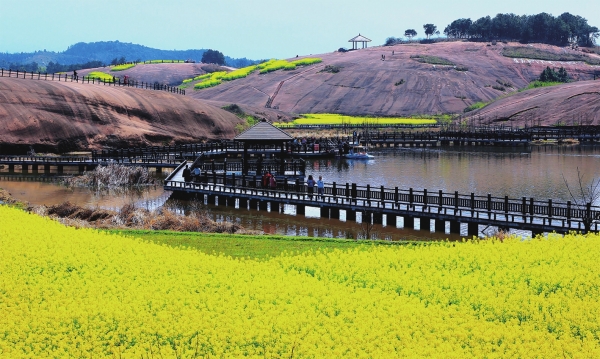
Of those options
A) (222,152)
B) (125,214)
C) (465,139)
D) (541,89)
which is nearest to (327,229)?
(125,214)

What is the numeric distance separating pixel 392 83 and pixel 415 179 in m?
91.0

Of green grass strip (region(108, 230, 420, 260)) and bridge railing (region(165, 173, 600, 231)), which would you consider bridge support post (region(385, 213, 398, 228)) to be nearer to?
bridge railing (region(165, 173, 600, 231))

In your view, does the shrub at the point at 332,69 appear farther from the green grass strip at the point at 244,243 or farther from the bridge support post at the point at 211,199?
the green grass strip at the point at 244,243

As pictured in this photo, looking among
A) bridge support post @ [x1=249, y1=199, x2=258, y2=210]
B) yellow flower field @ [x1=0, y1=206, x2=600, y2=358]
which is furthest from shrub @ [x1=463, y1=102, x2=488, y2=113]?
yellow flower field @ [x1=0, y1=206, x2=600, y2=358]

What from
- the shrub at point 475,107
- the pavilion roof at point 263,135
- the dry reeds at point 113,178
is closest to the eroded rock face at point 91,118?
the dry reeds at point 113,178

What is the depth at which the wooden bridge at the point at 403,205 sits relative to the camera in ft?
105

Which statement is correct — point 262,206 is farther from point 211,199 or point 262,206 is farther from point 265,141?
point 265,141

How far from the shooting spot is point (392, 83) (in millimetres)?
147125

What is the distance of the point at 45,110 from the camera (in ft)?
246

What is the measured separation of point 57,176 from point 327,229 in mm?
32727

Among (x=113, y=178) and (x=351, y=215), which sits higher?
(x=113, y=178)

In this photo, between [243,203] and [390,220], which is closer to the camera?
[390,220]

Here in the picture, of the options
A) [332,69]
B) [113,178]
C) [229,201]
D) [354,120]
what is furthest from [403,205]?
[332,69]

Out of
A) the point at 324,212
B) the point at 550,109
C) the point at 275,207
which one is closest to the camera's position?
the point at 324,212
